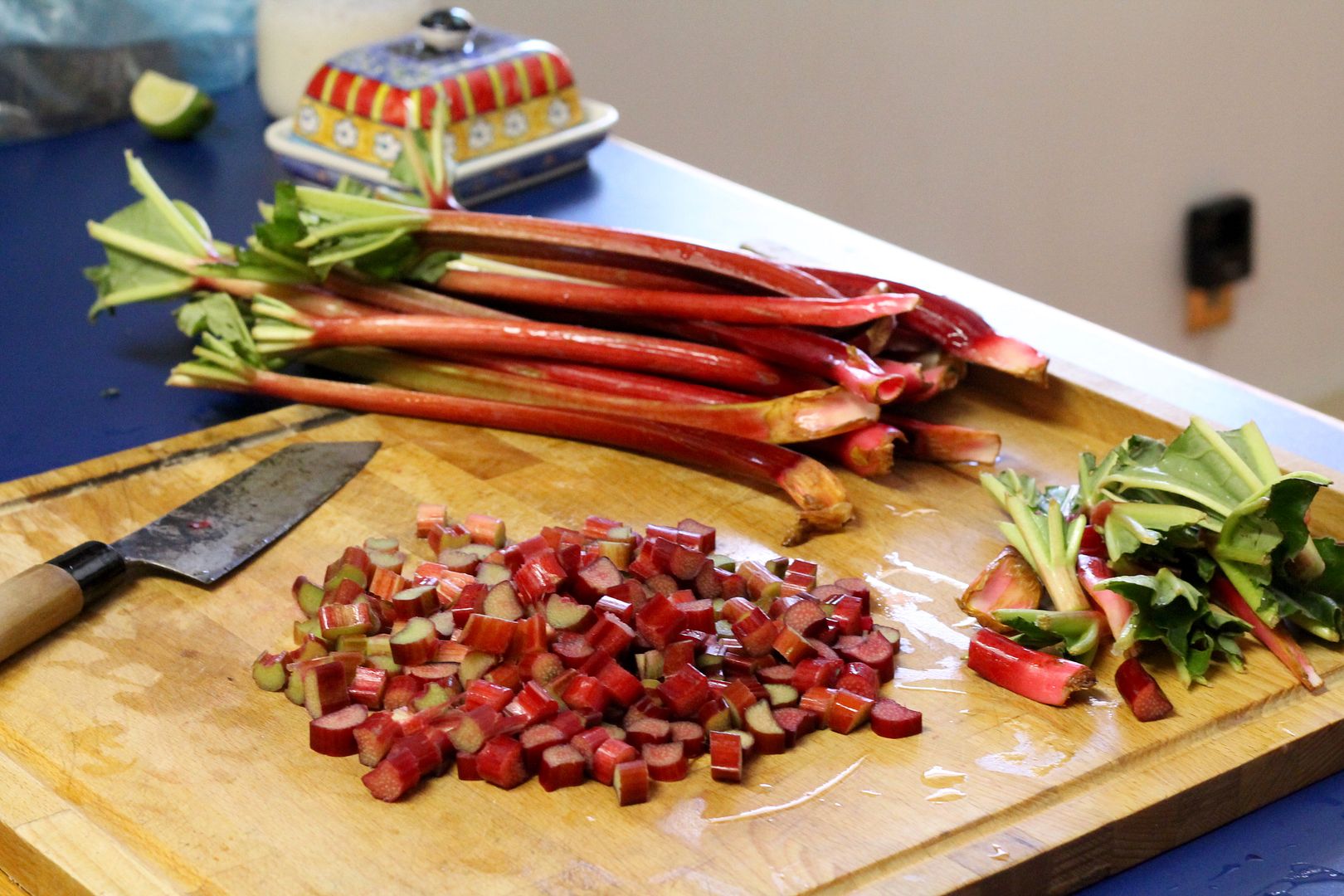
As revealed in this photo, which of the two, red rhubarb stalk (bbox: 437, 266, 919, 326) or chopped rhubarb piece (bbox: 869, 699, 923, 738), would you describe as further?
red rhubarb stalk (bbox: 437, 266, 919, 326)

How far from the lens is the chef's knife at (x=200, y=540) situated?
160 centimetres

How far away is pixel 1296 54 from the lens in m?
5.58

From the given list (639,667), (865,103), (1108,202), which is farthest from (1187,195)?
(639,667)

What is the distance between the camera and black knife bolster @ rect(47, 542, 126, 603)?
166cm

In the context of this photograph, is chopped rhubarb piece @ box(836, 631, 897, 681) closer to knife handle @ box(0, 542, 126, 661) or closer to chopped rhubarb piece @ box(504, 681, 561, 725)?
chopped rhubarb piece @ box(504, 681, 561, 725)

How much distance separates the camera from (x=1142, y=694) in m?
1.47

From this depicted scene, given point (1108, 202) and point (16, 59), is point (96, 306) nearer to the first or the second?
point (16, 59)

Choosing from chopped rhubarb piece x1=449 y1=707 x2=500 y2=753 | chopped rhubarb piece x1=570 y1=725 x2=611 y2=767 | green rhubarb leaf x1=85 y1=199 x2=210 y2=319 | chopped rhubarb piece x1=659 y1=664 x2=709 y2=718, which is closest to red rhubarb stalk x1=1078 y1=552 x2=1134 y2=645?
chopped rhubarb piece x1=659 y1=664 x2=709 y2=718

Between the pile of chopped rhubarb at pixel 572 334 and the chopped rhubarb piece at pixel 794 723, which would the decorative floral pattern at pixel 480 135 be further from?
the chopped rhubarb piece at pixel 794 723

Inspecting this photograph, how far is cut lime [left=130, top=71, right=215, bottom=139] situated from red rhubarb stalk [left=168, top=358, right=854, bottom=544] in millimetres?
1211

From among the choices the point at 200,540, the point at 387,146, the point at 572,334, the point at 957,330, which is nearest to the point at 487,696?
the point at 200,540

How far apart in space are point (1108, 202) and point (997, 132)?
1.89 ft

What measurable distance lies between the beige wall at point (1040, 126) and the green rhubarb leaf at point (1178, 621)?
3.05 m

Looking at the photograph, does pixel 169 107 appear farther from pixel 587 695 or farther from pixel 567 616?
pixel 587 695
